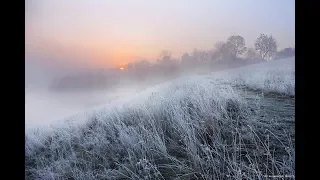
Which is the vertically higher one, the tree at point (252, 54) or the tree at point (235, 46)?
the tree at point (235, 46)

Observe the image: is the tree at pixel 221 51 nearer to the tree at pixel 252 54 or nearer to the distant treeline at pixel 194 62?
the distant treeline at pixel 194 62

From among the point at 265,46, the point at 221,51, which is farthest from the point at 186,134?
the point at 265,46

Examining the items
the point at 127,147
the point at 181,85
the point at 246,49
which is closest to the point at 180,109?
the point at 181,85

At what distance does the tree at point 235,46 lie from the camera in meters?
1.73

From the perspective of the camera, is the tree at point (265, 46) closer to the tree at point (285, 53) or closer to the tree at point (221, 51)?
the tree at point (285, 53)

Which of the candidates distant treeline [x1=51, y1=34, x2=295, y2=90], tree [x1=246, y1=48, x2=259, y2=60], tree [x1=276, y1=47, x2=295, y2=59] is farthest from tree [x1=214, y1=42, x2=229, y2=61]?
tree [x1=276, y1=47, x2=295, y2=59]

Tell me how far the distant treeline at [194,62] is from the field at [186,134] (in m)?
0.05

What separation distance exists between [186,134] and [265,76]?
1.86ft

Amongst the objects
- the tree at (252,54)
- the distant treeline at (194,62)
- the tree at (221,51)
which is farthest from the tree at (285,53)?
the tree at (221,51)

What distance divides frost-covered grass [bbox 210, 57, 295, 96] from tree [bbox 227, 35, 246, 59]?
0.30 ft

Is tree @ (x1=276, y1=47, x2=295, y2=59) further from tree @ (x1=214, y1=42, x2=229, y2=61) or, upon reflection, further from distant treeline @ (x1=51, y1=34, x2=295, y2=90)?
tree @ (x1=214, y1=42, x2=229, y2=61)

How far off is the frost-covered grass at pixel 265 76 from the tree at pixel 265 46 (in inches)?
2.0

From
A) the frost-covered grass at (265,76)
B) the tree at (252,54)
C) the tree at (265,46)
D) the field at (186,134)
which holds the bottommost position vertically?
the field at (186,134)
